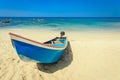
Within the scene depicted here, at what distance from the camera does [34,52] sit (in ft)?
17.1

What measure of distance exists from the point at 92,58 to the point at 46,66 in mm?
2110

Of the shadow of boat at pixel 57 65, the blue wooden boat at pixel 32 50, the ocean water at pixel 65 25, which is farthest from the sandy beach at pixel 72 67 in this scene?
the ocean water at pixel 65 25

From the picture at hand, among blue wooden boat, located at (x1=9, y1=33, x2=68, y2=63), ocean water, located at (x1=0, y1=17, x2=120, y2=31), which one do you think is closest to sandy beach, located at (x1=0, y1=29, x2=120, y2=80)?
blue wooden boat, located at (x1=9, y1=33, x2=68, y2=63)

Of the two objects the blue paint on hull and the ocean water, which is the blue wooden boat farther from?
the ocean water

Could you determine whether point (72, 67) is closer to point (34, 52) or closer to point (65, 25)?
point (34, 52)

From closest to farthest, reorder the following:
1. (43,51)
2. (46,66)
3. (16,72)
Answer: (43,51) → (16,72) → (46,66)

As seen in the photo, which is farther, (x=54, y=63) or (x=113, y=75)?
(x=54, y=63)

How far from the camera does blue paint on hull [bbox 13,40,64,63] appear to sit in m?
5.02

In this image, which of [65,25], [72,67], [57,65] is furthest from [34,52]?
[65,25]

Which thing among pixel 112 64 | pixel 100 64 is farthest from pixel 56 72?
pixel 112 64

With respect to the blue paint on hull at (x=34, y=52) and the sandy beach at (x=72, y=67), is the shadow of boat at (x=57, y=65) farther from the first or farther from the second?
the blue paint on hull at (x=34, y=52)

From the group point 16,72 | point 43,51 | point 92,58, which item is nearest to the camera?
point 43,51

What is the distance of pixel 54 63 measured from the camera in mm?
6480

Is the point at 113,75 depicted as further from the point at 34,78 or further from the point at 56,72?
the point at 34,78
